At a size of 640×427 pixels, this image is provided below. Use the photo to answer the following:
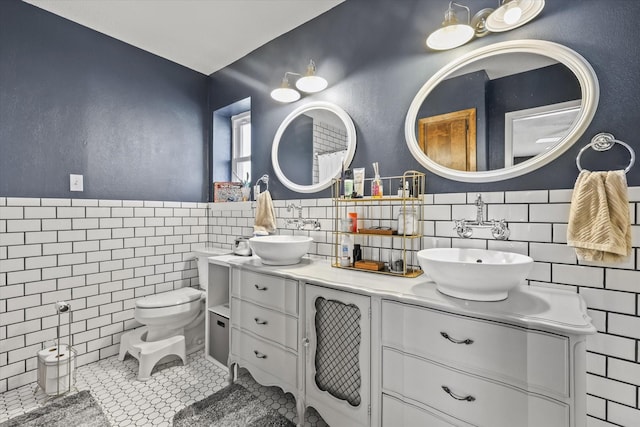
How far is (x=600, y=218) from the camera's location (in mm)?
1082

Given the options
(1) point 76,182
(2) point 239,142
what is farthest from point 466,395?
(2) point 239,142

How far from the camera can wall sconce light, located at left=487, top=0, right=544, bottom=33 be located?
132cm

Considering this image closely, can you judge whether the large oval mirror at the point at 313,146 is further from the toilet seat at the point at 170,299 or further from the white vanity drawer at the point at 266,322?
the toilet seat at the point at 170,299

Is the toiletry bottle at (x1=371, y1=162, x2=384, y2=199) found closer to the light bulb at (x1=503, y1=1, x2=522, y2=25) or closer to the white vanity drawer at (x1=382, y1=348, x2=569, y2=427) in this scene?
the white vanity drawer at (x1=382, y1=348, x2=569, y2=427)

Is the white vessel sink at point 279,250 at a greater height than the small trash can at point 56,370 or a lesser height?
greater

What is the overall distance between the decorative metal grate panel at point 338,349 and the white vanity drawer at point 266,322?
6.2 inches

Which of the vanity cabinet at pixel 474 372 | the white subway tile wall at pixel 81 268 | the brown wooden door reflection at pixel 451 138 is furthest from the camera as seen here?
the white subway tile wall at pixel 81 268

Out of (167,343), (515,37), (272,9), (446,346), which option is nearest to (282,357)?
(446,346)

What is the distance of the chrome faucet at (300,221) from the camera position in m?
2.13

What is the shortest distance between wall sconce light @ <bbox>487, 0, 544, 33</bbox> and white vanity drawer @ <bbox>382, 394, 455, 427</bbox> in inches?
70.3

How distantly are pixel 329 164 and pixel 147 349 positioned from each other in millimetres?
1881

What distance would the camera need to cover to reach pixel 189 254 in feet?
9.50

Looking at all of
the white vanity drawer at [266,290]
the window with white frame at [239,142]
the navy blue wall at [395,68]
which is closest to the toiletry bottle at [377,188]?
the navy blue wall at [395,68]

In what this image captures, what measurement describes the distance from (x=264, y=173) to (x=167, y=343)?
1.55 meters
